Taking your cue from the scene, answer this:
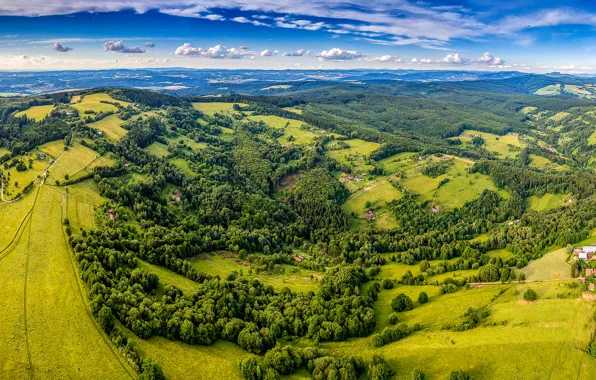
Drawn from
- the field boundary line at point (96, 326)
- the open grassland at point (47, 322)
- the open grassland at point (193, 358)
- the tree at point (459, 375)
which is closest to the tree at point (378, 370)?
the tree at point (459, 375)

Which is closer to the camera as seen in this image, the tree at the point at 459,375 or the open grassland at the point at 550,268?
the tree at the point at 459,375

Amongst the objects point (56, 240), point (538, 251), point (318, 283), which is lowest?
point (318, 283)

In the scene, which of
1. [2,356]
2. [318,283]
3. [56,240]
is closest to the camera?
[2,356]

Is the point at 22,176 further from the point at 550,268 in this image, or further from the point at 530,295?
the point at 550,268

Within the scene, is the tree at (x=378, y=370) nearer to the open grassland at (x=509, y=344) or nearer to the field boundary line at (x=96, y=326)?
the open grassland at (x=509, y=344)

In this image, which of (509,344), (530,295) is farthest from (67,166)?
(530,295)

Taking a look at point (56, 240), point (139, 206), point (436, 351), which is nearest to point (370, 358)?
point (436, 351)

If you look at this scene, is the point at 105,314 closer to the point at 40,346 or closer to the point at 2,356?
the point at 40,346

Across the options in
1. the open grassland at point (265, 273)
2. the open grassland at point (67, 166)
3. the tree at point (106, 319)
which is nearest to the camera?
the tree at point (106, 319)
